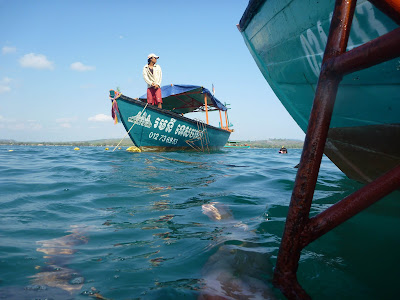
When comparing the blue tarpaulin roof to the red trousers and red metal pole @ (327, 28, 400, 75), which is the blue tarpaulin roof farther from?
red metal pole @ (327, 28, 400, 75)

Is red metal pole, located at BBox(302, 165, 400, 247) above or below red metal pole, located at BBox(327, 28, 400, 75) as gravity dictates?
below

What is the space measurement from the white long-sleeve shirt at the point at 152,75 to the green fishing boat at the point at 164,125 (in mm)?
937

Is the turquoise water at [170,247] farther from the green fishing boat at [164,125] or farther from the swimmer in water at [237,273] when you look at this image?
the green fishing boat at [164,125]

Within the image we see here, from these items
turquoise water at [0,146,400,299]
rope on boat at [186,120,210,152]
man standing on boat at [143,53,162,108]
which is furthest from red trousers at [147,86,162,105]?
turquoise water at [0,146,400,299]

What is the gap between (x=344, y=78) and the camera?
7.02ft

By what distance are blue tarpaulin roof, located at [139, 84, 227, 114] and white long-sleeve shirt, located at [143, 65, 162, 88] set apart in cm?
181

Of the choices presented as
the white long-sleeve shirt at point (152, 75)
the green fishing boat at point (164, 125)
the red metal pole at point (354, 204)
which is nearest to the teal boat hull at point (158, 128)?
the green fishing boat at point (164, 125)

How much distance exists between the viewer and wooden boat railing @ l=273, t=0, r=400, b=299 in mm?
1103

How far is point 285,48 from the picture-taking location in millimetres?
2645

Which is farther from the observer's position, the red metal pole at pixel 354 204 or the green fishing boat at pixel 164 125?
the green fishing boat at pixel 164 125

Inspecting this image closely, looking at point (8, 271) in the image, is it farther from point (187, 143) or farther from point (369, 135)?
point (187, 143)

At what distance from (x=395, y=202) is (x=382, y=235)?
1.27 m

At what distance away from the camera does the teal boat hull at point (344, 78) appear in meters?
1.81

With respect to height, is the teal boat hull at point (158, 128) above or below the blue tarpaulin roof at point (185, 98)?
below
